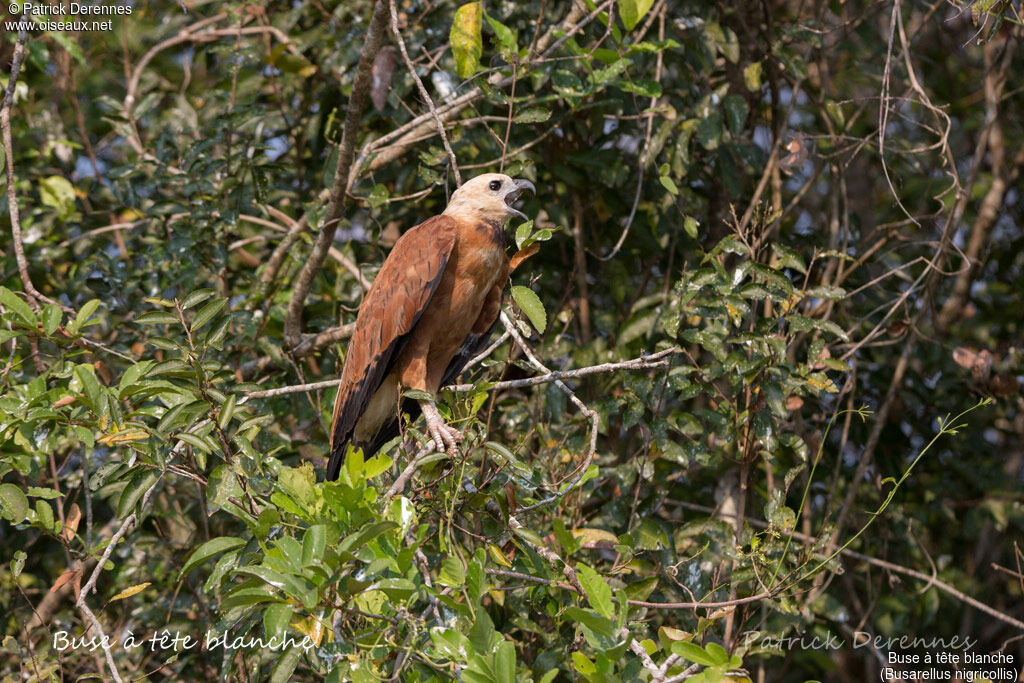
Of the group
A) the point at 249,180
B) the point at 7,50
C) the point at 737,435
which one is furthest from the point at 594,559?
the point at 7,50

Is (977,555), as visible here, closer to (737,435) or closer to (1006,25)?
(737,435)

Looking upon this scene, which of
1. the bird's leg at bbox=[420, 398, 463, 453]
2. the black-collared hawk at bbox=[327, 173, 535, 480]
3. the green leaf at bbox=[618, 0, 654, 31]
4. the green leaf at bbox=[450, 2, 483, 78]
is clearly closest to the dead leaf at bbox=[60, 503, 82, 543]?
the black-collared hawk at bbox=[327, 173, 535, 480]

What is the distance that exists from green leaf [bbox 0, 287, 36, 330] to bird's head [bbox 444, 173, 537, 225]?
4.95ft

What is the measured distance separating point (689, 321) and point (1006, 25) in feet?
6.82

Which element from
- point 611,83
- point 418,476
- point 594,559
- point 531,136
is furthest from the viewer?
point 531,136

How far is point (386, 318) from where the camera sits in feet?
10.9

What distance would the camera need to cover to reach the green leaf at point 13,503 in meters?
2.56

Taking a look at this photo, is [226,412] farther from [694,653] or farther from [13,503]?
[694,653]

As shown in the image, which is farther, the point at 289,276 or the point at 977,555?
the point at 977,555

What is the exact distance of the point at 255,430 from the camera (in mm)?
→ 2709

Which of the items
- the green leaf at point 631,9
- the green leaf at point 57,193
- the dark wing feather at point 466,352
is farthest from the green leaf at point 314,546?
the green leaf at point 57,193

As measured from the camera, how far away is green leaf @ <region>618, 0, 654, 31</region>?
3.23 meters

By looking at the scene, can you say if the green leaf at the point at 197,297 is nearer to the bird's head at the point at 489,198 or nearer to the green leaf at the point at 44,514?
the green leaf at the point at 44,514

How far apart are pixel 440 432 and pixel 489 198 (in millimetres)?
1036
